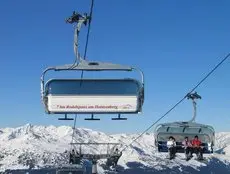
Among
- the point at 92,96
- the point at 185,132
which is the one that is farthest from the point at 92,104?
the point at 185,132

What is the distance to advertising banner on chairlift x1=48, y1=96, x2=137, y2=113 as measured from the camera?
2175cm

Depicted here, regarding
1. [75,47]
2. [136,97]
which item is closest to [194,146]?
[136,97]

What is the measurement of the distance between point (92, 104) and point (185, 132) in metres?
16.0

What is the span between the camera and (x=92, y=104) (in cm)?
2197

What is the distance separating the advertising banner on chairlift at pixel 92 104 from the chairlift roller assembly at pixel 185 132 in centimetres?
1421

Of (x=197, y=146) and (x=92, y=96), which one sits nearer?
(x=92, y=96)

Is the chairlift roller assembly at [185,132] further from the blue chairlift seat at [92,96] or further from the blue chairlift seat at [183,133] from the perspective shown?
Result: the blue chairlift seat at [92,96]

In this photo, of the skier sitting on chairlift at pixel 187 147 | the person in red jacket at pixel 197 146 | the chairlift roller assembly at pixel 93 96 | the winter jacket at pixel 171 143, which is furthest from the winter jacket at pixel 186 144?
the chairlift roller assembly at pixel 93 96

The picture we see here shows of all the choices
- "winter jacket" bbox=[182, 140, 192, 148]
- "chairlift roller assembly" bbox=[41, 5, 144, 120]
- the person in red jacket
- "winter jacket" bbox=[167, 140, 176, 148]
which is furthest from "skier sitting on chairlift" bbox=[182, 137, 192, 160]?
"chairlift roller assembly" bbox=[41, 5, 144, 120]

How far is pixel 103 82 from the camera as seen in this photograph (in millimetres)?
21516

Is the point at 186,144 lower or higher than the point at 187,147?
higher

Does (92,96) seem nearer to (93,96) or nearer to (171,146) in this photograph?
(93,96)

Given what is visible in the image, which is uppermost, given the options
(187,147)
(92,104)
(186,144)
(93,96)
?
(93,96)

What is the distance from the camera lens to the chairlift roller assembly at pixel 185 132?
35.7 m
